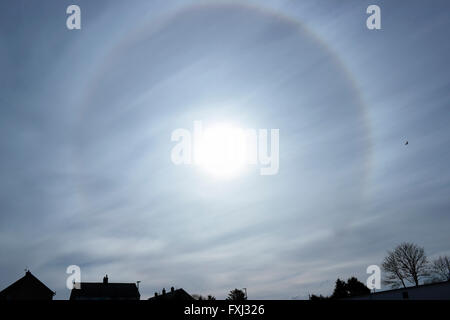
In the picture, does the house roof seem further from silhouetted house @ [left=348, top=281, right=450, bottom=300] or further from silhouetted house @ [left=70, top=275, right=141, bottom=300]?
silhouetted house @ [left=348, top=281, right=450, bottom=300]

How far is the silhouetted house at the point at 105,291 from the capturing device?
72188 millimetres

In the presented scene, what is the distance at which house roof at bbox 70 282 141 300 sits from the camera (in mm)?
72188

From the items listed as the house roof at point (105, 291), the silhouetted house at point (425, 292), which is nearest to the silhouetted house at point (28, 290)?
the house roof at point (105, 291)

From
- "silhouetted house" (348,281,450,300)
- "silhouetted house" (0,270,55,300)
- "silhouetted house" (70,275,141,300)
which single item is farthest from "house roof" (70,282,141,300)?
"silhouetted house" (348,281,450,300)

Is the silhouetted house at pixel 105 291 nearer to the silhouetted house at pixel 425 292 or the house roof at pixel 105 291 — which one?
the house roof at pixel 105 291

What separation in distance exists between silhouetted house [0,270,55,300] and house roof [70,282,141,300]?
8028 mm

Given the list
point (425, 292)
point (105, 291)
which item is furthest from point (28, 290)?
point (425, 292)

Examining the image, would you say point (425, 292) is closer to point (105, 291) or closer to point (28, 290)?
point (105, 291)

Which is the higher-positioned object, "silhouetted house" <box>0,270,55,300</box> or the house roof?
"silhouetted house" <box>0,270,55,300</box>
